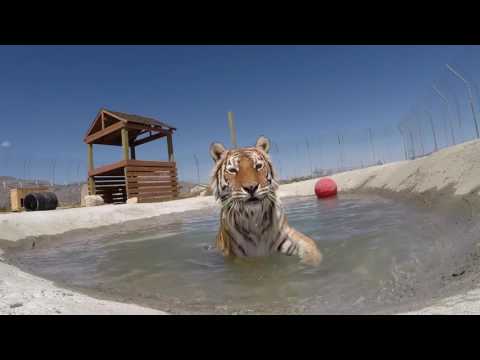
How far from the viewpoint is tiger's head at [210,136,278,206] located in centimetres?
330

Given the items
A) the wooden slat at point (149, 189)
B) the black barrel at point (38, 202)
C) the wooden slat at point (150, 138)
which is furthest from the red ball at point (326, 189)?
the black barrel at point (38, 202)

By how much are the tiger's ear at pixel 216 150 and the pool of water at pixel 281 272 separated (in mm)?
1470

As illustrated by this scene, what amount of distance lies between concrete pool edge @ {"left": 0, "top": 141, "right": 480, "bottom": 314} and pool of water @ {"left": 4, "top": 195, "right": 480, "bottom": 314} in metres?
0.44

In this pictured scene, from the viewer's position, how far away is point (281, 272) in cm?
322

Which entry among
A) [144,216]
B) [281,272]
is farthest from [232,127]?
[281,272]

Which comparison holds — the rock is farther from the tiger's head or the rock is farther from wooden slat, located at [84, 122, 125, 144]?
the tiger's head

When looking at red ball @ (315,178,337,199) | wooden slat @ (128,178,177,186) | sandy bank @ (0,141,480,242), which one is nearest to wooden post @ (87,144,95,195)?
wooden slat @ (128,178,177,186)

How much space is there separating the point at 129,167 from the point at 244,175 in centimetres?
1239

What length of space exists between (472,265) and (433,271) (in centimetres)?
33

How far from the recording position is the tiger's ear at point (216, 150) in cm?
416

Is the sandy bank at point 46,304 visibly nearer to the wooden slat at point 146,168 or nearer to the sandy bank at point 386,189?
the sandy bank at point 386,189
